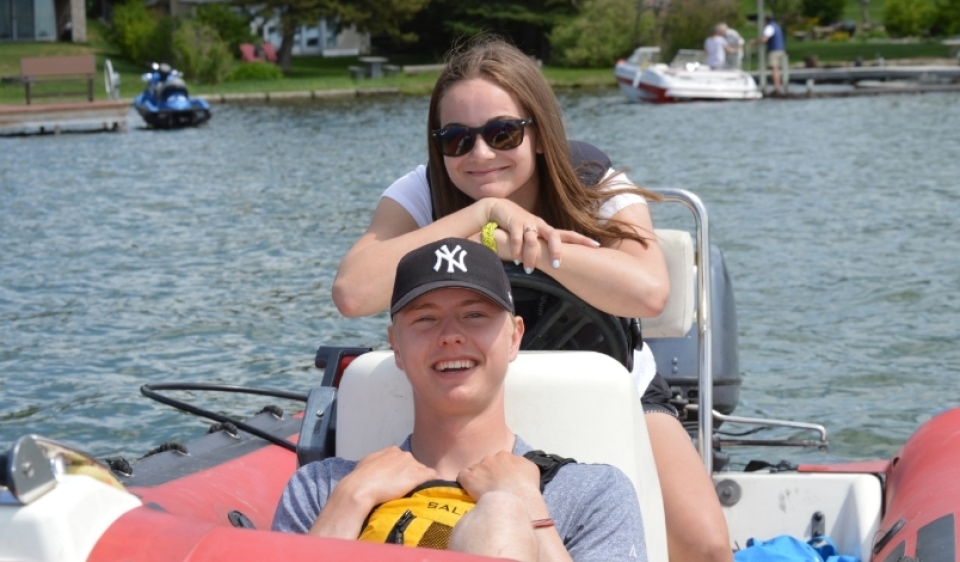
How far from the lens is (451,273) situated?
2492 millimetres

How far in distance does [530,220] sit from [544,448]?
0.48 m

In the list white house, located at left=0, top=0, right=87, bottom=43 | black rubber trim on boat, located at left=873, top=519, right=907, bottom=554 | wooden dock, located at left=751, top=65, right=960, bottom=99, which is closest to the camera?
black rubber trim on boat, located at left=873, top=519, right=907, bottom=554

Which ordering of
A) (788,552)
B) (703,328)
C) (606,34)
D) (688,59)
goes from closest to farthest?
(788,552), (703,328), (688,59), (606,34)

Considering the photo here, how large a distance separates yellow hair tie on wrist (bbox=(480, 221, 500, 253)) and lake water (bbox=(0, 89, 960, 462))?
2.19 m

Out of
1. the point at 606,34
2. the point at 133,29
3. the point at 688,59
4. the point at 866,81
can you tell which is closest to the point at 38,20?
the point at 133,29

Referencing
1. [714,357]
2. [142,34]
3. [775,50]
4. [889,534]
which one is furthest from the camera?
[142,34]

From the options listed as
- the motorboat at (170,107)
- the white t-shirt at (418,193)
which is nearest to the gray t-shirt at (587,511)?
the white t-shirt at (418,193)

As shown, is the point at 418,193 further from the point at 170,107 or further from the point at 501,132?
the point at 170,107

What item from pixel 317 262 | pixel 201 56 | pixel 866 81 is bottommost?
pixel 317 262

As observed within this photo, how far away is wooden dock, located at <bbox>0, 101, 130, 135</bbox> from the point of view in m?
25.5

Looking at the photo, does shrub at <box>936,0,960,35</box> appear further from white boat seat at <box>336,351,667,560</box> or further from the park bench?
white boat seat at <box>336,351,667,560</box>

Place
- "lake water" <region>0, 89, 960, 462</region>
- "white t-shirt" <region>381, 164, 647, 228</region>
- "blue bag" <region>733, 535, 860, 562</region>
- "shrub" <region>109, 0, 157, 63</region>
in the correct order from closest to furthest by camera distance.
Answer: "white t-shirt" <region>381, 164, 647, 228</region> → "blue bag" <region>733, 535, 860, 562</region> → "lake water" <region>0, 89, 960, 462</region> → "shrub" <region>109, 0, 157, 63</region>

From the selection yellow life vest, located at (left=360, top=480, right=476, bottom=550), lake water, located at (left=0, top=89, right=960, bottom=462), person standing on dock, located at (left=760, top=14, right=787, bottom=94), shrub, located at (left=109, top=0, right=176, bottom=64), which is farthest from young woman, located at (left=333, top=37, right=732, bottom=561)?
shrub, located at (left=109, top=0, right=176, bottom=64)

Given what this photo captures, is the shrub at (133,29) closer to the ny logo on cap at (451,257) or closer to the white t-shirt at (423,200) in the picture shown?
the white t-shirt at (423,200)
